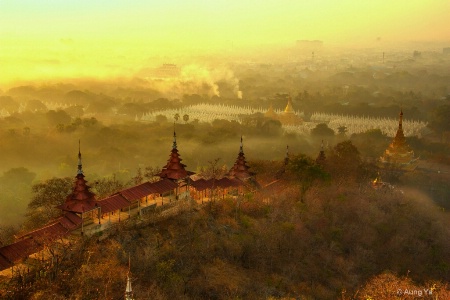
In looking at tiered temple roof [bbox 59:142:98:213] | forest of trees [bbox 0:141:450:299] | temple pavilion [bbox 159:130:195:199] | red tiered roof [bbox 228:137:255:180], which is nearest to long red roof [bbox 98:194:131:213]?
tiered temple roof [bbox 59:142:98:213]

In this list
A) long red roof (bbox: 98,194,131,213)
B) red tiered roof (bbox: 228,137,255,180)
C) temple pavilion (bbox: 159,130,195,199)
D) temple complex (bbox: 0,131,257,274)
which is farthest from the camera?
red tiered roof (bbox: 228,137,255,180)

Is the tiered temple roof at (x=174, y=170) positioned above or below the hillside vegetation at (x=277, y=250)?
above

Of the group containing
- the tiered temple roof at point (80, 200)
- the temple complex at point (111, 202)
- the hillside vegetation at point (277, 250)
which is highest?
the tiered temple roof at point (80, 200)

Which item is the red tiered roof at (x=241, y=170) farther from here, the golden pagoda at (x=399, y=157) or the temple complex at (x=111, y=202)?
the golden pagoda at (x=399, y=157)

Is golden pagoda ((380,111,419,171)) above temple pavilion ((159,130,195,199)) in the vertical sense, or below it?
below

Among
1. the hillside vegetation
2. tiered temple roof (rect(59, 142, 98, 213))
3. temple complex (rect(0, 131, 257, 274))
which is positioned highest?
tiered temple roof (rect(59, 142, 98, 213))

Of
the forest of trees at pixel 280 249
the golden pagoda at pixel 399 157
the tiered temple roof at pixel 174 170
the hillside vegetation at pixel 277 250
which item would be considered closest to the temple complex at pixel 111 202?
the tiered temple roof at pixel 174 170

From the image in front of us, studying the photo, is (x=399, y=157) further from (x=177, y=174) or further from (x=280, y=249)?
(x=177, y=174)

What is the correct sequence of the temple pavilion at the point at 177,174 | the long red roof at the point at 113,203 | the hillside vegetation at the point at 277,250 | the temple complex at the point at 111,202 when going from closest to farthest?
the hillside vegetation at the point at 277,250
the temple complex at the point at 111,202
the long red roof at the point at 113,203
the temple pavilion at the point at 177,174

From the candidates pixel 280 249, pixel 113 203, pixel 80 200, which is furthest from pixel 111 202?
pixel 280 249

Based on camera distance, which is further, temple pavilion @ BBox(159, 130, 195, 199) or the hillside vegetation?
temple pavilion @ BBox(159, 130, 195, 199)

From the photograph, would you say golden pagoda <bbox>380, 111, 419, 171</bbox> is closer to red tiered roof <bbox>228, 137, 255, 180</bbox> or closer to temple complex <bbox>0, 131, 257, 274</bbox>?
red tiered roof <bbox>228, 137, 255, 180</bbox>
